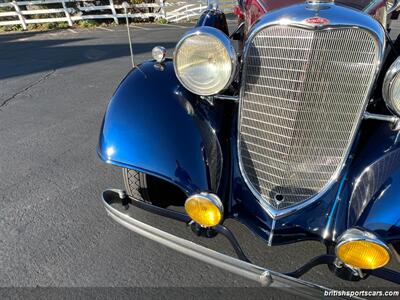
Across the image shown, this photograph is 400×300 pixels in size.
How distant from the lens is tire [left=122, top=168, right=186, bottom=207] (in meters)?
2.26

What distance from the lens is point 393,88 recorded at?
166 centimetres

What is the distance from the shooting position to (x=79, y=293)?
2.00 m

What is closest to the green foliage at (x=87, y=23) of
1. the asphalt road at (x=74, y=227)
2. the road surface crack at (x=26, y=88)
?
the road surface crack at (x=26, y=88)

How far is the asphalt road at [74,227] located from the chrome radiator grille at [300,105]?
0.62 m

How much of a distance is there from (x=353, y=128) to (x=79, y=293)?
6.11 feet

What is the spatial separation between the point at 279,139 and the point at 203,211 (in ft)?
1.97

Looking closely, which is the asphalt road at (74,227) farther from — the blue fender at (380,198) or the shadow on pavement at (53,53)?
the shadow on pavement at (53,53)

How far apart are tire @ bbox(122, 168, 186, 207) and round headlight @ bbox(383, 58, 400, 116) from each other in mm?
1402

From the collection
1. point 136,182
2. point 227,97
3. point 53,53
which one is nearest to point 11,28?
point 53,53

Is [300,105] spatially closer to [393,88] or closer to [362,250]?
[393,88]

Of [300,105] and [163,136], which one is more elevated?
[300,105]

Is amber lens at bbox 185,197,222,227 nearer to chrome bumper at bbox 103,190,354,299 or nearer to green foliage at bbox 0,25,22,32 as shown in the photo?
chrome bumper at bbox 103,190,354,299

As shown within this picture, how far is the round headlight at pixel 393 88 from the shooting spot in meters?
1.61

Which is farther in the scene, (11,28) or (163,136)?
(11,28)
